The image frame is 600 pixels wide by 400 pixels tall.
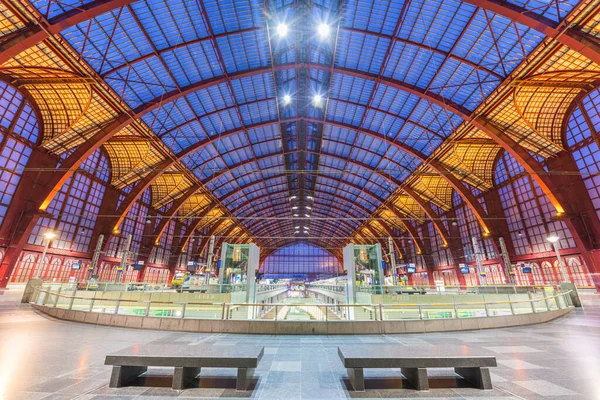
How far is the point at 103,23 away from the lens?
16.2m

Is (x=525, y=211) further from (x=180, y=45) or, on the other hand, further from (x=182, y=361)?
(x=180, y=45)

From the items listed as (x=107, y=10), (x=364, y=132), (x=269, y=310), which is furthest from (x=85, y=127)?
(x=364, y=132)

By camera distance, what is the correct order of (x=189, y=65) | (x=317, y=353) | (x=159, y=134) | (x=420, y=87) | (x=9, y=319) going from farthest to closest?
(x=159, y=134), (x=420, y=87), (x=189, y=65), (x=9, y=319), (x=317, y=353)

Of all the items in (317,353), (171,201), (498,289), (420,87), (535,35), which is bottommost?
(317,353)

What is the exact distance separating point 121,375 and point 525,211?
36.7 meters

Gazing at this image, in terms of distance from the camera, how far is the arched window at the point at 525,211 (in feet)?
84.6

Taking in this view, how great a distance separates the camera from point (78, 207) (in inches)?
1130

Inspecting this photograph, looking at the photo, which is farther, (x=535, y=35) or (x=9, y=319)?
(x=535, y=35)

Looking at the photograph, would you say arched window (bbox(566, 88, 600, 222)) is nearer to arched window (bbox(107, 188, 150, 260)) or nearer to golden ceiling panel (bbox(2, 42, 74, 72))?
golden ceiling panel (bbox(2, 42, 74, 72))

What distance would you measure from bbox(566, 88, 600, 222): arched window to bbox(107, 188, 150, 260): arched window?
4608cm

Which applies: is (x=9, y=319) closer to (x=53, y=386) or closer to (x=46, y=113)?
(x=53, y=386)

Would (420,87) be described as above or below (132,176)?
above

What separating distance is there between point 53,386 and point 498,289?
79.9 ft

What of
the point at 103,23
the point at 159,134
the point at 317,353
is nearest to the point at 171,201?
the point at 159,134
